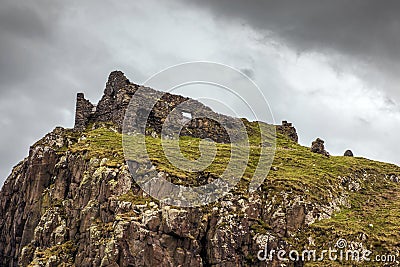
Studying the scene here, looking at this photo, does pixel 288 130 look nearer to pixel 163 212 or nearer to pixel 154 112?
pixel 154 112

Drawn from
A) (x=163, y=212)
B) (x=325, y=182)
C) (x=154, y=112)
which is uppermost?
(x=154, y=112)

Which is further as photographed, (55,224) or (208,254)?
(55,224)

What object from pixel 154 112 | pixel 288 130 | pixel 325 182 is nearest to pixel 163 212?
pixel 325 182

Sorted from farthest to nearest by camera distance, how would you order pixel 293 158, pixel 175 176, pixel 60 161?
pixel 293 158, pixel 60 161, pixel 175 176

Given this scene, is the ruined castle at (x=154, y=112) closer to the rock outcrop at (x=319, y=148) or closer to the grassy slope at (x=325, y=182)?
the grassy slope at (x=325, y=182)

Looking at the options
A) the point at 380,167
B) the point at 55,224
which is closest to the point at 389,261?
the point at 380,167

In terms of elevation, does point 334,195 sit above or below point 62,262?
above

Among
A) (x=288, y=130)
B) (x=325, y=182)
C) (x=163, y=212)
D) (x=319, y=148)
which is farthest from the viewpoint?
(x=288, y=130)

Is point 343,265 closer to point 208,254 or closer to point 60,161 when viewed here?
point 208,254

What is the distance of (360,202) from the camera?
89188 mm

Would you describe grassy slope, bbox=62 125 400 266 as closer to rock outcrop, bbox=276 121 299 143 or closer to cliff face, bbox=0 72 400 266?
cliff face, bbox=0 72 400 266

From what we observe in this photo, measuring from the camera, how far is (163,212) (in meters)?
73.4

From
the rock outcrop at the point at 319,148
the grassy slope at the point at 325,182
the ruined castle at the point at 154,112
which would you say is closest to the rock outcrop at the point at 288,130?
the ruined castle at the point at 154,112

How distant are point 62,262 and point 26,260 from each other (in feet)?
34.8
